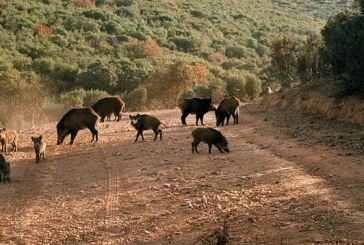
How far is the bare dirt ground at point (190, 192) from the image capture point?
881 cm

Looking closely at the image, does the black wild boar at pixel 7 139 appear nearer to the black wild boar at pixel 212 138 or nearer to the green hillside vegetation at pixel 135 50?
the black wild boar at pixel 212 138

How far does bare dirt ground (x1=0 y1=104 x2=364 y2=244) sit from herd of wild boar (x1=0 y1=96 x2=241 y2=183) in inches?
13.7

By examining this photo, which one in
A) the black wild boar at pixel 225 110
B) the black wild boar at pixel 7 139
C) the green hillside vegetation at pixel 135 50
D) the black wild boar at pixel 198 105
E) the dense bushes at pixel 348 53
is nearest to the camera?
the black wild boar at pixel 7 139

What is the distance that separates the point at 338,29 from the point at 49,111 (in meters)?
15.6

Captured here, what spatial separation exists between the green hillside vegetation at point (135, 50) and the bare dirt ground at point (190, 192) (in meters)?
12.2

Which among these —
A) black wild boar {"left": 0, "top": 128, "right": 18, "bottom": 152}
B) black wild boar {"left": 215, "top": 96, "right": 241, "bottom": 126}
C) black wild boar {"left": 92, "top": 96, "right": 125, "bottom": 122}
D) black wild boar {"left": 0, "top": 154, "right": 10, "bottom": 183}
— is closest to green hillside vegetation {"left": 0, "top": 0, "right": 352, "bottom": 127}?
black wild boar {"left": 92, "top": 96, "right": 125, "bottom": 122}

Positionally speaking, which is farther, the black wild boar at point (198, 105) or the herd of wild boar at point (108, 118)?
the black wild boar at point (198, 105)

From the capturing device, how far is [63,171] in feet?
43.5

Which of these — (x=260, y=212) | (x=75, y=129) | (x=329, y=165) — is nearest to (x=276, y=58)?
(x=75, y=129)

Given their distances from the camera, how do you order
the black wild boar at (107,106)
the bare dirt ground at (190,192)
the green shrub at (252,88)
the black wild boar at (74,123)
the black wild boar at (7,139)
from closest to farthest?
the bare dirt ground at (190,192)
the black wild boar at (7,139)
the black wild boar at (74,123)
the black wild boar at (107,106)
the green shrub at (252,88)

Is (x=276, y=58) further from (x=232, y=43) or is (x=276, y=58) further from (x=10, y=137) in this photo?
(x=232, y=43)

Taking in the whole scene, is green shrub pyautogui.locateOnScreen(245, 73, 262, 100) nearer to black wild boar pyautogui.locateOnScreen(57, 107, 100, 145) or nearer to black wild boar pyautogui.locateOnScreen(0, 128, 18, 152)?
black wild boar pyautogui.locateOnScreen(57, 107, 100, 145)

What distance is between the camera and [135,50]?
4578 centimetres

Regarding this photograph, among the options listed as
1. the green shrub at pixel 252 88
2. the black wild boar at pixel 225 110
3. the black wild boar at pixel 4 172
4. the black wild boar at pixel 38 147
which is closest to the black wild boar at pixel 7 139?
the black wild boar at pixel 38 147
